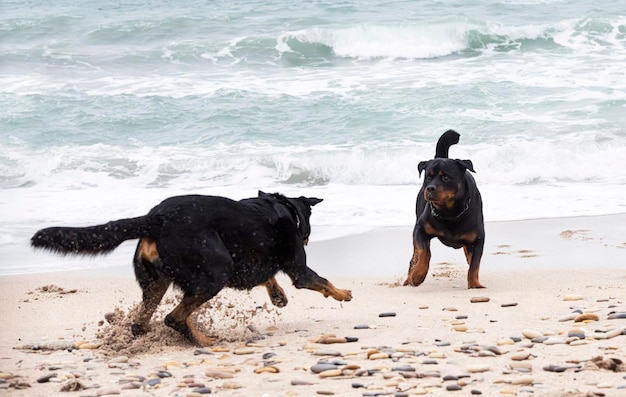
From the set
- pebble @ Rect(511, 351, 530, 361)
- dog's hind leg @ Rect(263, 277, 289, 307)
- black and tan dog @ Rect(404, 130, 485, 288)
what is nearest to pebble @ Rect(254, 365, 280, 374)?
pebble @ Rect(511, 351, 530, 361)

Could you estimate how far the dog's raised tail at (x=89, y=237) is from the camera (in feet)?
14.6

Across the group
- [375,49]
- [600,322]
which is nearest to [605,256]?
[600,322]

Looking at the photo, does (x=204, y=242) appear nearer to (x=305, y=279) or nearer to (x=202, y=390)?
(x=305, y=279)

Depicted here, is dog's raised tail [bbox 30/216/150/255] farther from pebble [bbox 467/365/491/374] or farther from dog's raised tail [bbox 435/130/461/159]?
dog's raised tail [bbox 435/130/461/159]

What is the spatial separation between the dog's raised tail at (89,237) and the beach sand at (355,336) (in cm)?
54

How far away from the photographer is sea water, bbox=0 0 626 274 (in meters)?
10.9

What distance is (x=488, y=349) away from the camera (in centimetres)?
437

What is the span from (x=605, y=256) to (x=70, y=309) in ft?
13.9

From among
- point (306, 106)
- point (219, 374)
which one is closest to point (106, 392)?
point (219, 374)

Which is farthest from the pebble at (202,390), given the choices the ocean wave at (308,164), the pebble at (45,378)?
the ocean wave at (308,164)

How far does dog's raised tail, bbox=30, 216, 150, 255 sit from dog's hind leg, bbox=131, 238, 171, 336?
9 cm

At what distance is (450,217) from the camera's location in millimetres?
6488

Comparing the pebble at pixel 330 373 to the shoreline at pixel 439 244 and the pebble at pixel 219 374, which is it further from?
the shoreline at pixel 439 244

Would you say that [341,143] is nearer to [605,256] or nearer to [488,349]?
[605,256]
